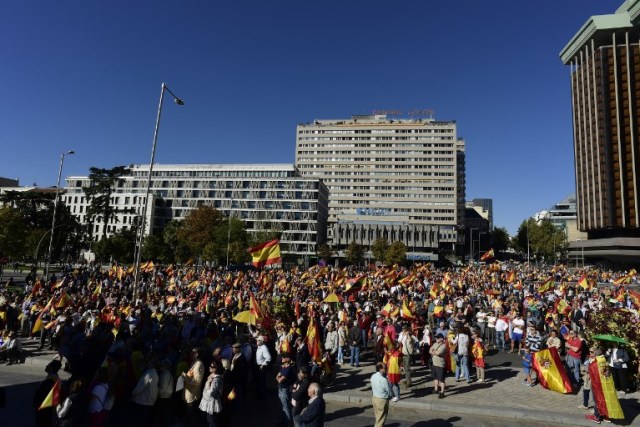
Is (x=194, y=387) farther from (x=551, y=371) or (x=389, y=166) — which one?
(x=389, y=166)

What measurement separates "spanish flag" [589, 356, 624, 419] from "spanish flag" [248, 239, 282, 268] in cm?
1686

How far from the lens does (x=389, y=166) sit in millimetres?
117688

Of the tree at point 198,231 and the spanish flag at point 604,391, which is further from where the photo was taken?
the tree at point 198,231

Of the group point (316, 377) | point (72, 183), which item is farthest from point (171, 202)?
point (316, 377)

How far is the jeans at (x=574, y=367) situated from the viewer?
11.1m

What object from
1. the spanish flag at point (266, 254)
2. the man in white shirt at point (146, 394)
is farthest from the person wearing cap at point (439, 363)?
the spanish flag at point (266, 254)

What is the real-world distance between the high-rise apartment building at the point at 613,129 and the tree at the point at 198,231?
3193 inches

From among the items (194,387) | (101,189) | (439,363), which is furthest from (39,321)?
(101,189)

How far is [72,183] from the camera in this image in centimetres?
11506

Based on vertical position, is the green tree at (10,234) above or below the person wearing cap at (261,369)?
above

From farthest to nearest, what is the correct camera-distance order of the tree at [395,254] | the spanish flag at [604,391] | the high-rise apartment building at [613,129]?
the tree at [395,254] < the high-rise apartment building at [613,129] < the spanish flag at [604,391]

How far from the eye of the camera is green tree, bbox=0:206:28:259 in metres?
33.4

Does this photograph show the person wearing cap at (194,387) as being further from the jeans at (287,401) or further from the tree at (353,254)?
the tree at (353,254)

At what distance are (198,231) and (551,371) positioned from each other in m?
65.2
